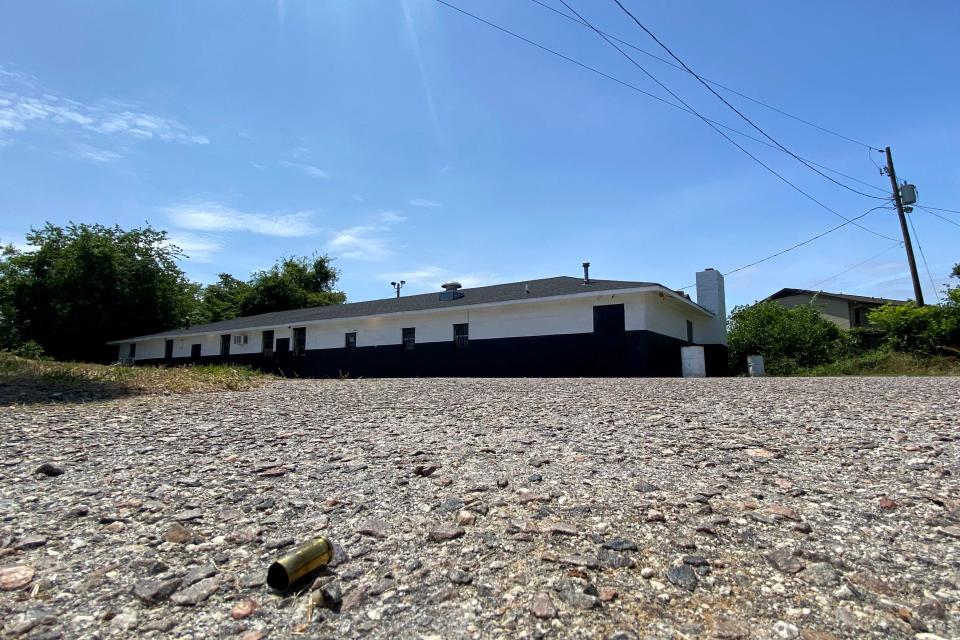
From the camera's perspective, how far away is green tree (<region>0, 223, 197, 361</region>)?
29.1m

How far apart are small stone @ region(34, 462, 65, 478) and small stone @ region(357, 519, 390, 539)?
256 cm

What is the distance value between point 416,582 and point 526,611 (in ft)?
1.76

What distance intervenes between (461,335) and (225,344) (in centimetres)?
1488

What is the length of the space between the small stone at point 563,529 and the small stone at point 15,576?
8.17 ft

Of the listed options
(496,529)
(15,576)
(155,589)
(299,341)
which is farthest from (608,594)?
(299,341)

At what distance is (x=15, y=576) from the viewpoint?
7.64 feet

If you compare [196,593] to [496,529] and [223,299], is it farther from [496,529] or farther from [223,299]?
[223,299]

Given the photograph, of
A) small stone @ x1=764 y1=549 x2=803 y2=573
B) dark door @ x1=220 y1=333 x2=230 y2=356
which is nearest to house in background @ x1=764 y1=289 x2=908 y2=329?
dark door @ x1=220 y1=333 x2=230 y2=356

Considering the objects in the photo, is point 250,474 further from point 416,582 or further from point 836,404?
point 836,404

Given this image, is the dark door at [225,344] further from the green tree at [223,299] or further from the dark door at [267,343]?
the green tree at [223,299]

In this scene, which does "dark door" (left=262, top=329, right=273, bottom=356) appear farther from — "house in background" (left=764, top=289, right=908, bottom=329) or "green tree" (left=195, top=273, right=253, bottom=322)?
"house in background" (left=764, top=289, right=908, bottom=329)

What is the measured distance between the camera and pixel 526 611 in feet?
6.63

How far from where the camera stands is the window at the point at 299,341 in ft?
78.1

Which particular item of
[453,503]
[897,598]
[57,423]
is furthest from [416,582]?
[57,423]
